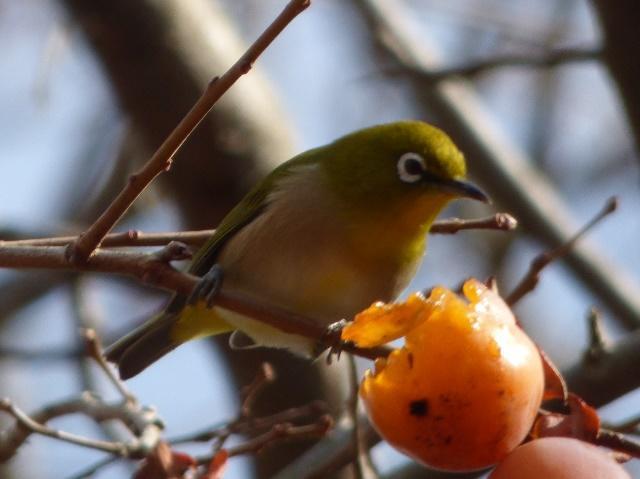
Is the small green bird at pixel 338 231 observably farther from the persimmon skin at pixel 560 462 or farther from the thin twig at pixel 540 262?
the persimmon skin at pixel 560 462

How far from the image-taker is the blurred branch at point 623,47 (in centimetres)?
379

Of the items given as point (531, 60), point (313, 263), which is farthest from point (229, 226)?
point (531, 60)

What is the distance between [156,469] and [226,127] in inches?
113

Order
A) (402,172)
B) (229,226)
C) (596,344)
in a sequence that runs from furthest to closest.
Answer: (229,226) < (402,172) < (596,344)

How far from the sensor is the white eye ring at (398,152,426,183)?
4.06 m

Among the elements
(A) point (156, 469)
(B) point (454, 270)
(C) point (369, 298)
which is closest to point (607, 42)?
(C) point (369, 298)

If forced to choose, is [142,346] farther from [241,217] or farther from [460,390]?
[460,390]

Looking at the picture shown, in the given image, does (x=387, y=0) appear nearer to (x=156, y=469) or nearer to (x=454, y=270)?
(x=454, y=270)

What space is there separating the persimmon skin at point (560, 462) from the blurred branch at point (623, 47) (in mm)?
1865

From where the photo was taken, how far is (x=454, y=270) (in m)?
9.12

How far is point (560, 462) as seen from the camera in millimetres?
2303

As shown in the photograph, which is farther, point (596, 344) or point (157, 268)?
point (596, 344)

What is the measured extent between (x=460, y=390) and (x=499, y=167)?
12.4 feet

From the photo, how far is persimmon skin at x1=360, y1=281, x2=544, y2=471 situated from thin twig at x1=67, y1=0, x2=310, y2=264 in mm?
730
